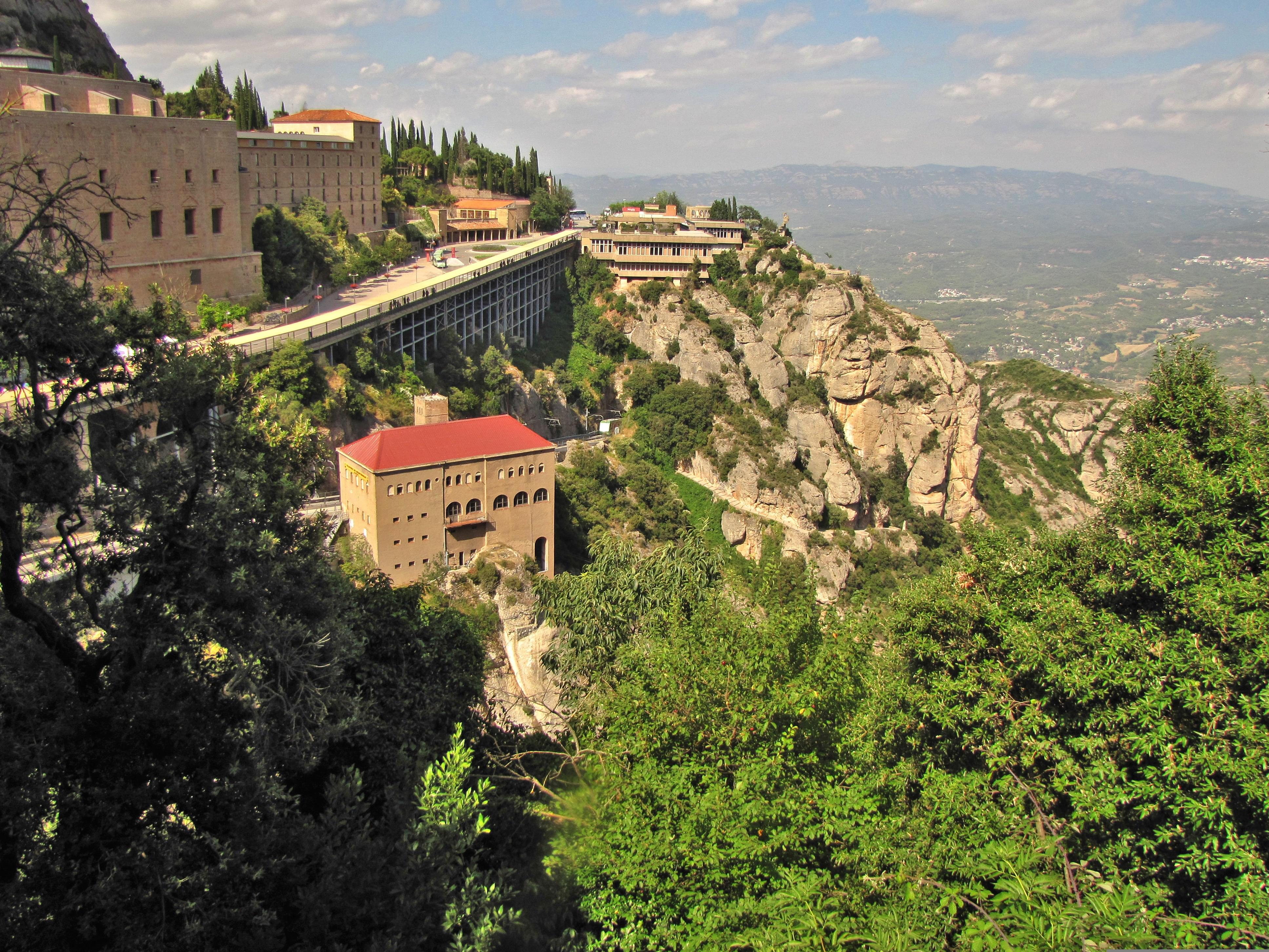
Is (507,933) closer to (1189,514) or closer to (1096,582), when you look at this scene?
(1096,582)

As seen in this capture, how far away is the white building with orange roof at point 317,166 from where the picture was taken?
1850 inches

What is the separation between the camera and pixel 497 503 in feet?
106

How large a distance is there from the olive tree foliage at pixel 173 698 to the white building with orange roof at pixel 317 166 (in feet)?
113

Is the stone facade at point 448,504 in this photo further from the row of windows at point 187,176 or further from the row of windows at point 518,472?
the row of windows at point 187,176

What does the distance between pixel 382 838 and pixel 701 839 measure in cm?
374

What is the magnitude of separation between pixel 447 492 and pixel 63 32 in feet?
152

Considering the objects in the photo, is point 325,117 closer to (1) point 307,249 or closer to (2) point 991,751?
(1) point 307,249

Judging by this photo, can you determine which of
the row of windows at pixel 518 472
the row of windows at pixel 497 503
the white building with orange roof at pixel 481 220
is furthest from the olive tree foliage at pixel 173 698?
the white building with orange roof at pixel 481 220

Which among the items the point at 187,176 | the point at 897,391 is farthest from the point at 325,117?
the point at 897,391

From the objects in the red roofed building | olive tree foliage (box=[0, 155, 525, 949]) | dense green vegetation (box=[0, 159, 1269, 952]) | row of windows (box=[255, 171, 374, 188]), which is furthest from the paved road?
olive tree foliage (box=[0, 155, 525, 949])

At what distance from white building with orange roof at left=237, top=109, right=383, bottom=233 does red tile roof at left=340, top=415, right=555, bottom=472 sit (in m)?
17.0

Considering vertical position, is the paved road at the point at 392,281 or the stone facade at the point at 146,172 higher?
the stone facade at the point at 146,172

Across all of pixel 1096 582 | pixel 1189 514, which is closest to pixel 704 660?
pixel 1096 582

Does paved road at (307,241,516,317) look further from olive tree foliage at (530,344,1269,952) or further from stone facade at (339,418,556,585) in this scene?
olive tree foliage at (530,344,1269,952)
